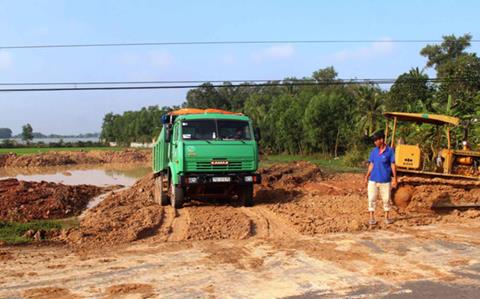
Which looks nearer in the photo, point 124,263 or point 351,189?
point 124,263

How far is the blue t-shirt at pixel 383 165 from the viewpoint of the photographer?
33.0ft

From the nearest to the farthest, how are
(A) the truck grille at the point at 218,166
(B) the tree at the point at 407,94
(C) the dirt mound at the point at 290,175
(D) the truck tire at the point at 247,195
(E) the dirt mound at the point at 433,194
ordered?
(E) the dirt mound at the point at 433,194 < (A) the truck grille at the point at 218,166 < (D) the truck tire at the point at 247,195 < (C) the dirt mound at the point at 290,175 < (B) the tree at the point at 407,94

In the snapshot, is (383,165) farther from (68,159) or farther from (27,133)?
(27,133)

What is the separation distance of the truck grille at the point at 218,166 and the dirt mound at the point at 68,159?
50.5 metres

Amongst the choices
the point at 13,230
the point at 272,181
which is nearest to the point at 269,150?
the point at 272,181

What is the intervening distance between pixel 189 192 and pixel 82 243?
4801 mm

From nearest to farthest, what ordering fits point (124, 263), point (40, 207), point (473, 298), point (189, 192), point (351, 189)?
point (473, 298)
point (124, 263)
point (189, 192)
point (40, 207)
point (351, 189)

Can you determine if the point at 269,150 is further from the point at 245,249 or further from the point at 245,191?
the point at 245,249

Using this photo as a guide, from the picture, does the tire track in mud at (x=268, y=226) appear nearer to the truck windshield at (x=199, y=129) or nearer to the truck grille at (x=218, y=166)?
the truck grille at (x=218, y=166)

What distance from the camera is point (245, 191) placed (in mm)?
13977

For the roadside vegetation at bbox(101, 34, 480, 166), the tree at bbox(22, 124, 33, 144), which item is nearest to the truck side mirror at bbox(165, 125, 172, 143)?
the roadside vegetation at bbox(101, 34, 480, 166)

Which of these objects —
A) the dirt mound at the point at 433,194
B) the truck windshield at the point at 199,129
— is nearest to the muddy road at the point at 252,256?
the dirt mound at the point at 433,194

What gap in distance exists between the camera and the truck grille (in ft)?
42.4

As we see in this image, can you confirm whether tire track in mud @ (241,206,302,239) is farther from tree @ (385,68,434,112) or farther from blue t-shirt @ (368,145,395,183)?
tree @ (385,68,434,112)
